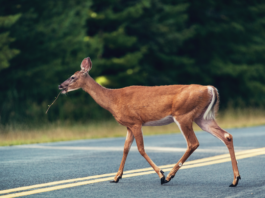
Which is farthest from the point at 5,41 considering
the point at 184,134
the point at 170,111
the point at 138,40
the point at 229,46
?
the point at 229,46

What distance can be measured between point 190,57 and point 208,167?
21.1 meters

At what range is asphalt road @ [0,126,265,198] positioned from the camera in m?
7.01

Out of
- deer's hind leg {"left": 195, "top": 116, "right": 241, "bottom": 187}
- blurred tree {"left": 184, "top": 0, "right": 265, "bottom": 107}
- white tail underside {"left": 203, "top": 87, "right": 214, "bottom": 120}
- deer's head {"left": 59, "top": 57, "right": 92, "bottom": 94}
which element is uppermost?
deer's head {"left": 59, "top": 57, "right": 92, "bottom": 94}

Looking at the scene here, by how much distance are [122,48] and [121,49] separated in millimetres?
241

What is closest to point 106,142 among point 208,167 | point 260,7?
point 208,167

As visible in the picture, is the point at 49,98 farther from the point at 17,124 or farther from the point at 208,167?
the point at 208,167

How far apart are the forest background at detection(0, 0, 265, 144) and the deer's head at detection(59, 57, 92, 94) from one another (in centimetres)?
964

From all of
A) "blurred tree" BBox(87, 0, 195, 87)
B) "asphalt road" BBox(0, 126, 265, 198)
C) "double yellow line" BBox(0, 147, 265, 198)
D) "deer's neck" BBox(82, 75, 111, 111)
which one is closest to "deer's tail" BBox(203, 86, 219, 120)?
"asphalt road" BBox(0, 126, 265, 198)

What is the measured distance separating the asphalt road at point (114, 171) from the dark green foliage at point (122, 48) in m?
6.60

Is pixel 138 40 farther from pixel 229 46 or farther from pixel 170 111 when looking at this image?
pixel 170 111

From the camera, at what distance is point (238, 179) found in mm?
7285

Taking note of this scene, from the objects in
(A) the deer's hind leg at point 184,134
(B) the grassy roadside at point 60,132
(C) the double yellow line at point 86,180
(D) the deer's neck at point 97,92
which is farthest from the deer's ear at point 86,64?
(B) the grassy roadside at point 60,132

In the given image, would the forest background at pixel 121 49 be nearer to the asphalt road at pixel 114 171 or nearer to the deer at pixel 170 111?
the asphalt road at pixel 114 171

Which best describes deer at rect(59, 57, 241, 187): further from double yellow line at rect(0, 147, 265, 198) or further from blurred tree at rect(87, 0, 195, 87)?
blurred tree at rect(87, 0, 195, 87)
